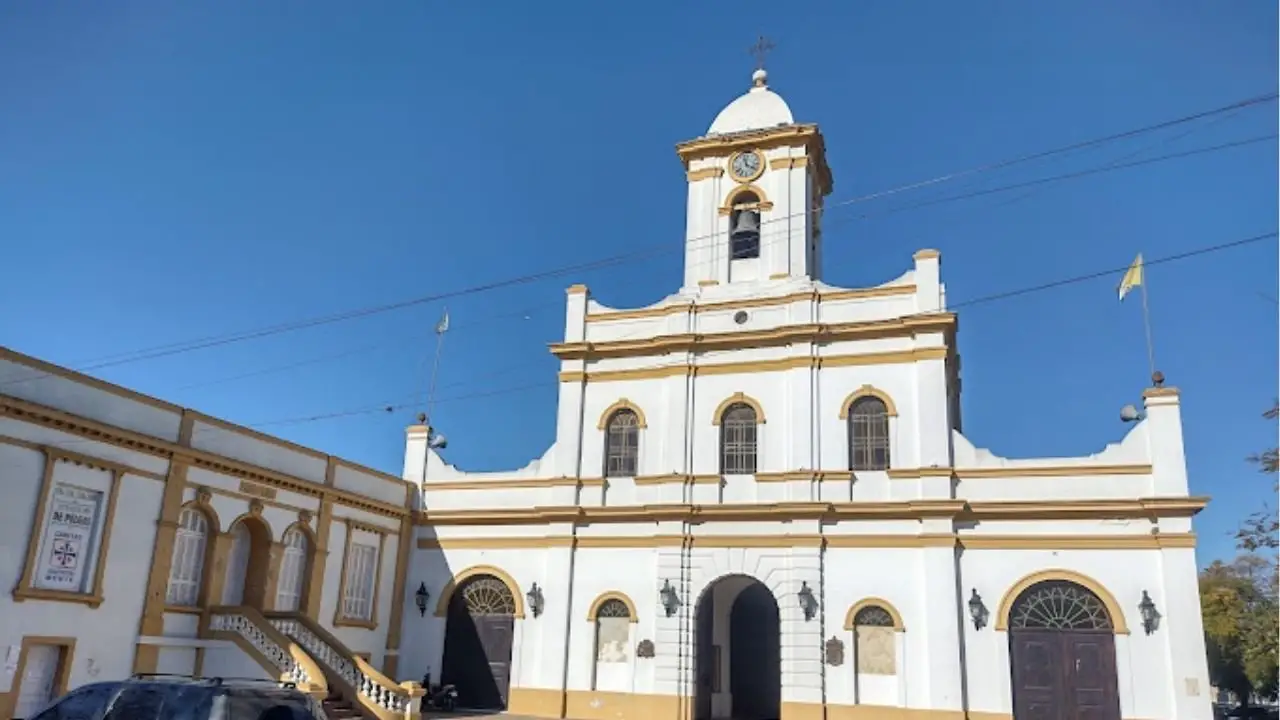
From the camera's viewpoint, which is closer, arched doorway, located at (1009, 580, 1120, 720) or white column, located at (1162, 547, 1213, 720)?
white column, located at (1162, 547, 1213, 720)

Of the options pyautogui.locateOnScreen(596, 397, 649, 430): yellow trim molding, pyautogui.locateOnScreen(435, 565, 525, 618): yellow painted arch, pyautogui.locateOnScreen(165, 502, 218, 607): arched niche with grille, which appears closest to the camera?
pyautogui.locateOnScreen(165, 502, 218, 607): arched niche with grille

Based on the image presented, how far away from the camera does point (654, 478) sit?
75.0ft

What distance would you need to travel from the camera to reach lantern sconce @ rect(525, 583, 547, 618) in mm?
22884

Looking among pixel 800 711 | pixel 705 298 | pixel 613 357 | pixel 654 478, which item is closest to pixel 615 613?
pixel 654 478

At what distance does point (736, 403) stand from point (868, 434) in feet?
10.3

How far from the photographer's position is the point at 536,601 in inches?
903

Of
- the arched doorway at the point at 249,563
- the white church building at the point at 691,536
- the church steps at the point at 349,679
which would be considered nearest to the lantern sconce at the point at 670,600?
the white church building at the point at 691,536

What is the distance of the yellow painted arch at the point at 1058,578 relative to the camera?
63.0 feet

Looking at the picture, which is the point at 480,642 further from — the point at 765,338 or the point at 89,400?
the point at 89,400

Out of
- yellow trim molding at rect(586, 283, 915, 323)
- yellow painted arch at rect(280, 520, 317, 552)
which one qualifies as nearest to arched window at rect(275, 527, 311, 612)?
yellow painted arch at rect(280, 520, 317, 552)

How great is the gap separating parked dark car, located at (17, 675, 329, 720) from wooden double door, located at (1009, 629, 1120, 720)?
1442 centimetres

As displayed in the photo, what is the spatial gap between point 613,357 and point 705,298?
9.04 feet

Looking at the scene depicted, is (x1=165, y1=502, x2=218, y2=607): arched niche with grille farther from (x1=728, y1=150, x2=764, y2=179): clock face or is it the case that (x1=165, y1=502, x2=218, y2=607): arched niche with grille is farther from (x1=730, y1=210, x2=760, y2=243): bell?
(x1=728, y1=150, x2=764, y2=179): clock face

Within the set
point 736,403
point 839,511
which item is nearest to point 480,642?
point 736,403
